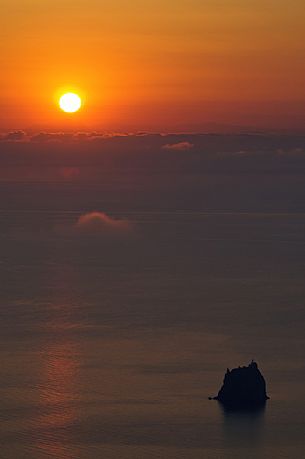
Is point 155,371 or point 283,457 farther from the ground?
point 155,371

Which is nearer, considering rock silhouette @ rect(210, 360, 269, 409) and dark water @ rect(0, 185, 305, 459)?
dark water @ rect(0, 185, 305, 459)

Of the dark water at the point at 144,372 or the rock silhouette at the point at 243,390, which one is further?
the rock silhouette at the point at 243,390

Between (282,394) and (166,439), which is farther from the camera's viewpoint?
(282,394)

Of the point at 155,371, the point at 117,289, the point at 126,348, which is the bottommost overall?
the point at 155,371

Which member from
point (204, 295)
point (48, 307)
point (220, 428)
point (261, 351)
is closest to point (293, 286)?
point (204, 295)

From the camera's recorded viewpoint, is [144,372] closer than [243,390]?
No

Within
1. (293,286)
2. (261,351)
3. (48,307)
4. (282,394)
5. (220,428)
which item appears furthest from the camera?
(293,286)

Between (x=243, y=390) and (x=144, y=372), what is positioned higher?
(x=144, y=372)

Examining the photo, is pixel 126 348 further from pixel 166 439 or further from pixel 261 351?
pixel 166 439
